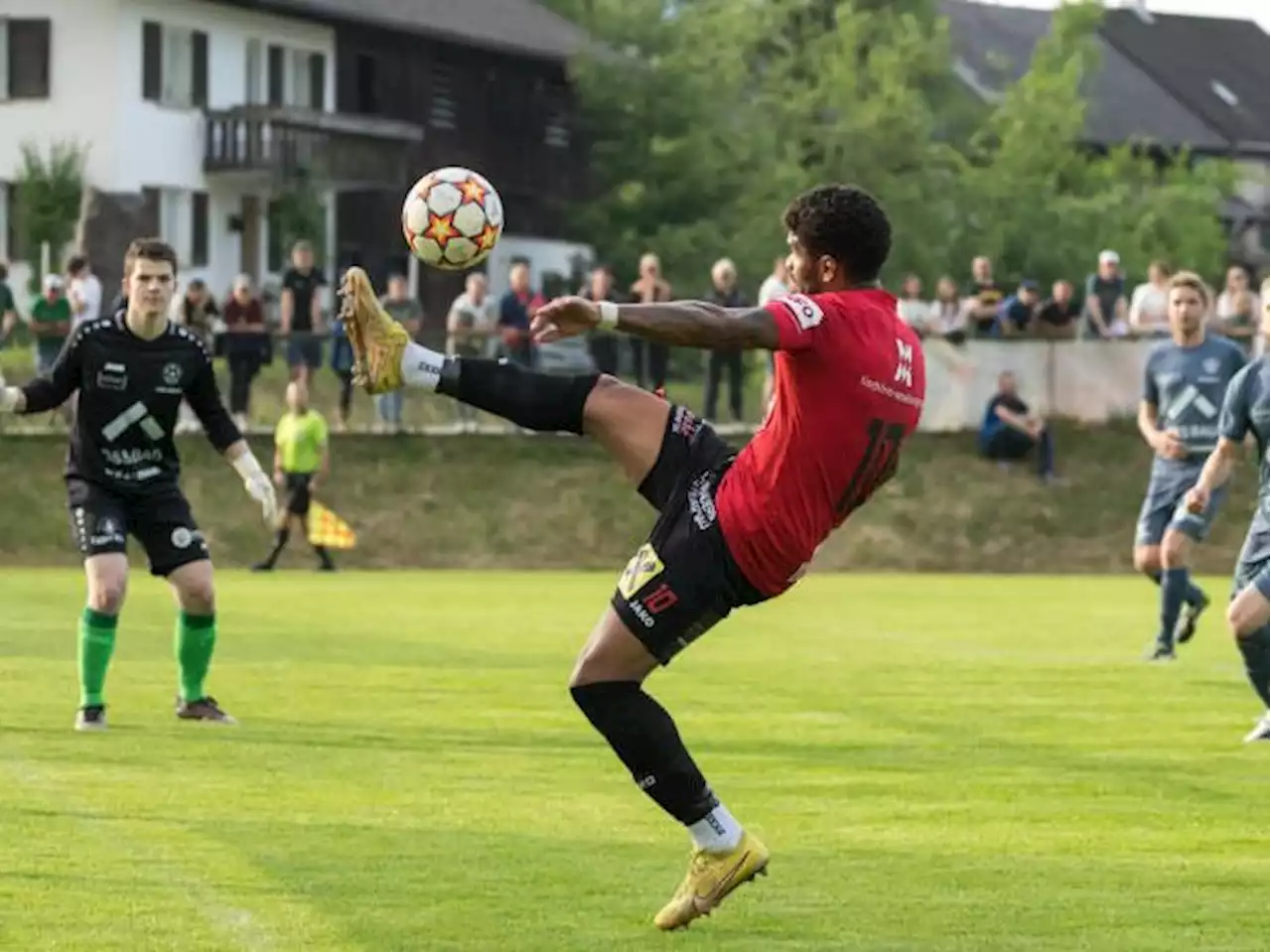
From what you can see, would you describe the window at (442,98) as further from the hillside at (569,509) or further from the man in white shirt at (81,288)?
the man in white shirt at (81,288)

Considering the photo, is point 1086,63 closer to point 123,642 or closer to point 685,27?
point 685,27

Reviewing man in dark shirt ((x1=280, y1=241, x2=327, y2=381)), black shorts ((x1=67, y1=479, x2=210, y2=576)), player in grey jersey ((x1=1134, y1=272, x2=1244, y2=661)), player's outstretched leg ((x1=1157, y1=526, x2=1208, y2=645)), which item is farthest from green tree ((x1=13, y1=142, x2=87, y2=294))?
black shorts ((x1=67, y1=479, x2=210, y2=576))

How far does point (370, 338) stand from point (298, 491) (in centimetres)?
2229

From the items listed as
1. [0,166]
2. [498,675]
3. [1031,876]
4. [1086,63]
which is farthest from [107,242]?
[1031,876]

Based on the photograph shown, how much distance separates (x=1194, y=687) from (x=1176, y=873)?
7.15 metres

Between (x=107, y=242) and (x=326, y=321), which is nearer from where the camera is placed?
(x=326, y=321)

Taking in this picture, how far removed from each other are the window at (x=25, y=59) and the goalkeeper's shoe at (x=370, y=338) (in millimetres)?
46200

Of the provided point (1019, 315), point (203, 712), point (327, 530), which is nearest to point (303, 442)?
point (327, 530)

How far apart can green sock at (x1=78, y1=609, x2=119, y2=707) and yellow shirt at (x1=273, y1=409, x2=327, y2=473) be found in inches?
666

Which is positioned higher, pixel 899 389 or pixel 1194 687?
pixel 899 389

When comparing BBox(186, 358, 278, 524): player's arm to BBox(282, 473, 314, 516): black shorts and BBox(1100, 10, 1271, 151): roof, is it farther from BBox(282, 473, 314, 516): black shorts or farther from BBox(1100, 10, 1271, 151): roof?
BBox(1100, 10, 1271, 151): roof

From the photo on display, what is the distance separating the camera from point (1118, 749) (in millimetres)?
13258

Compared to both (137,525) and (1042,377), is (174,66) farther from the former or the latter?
(137,525)

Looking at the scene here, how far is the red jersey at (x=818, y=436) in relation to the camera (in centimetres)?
854
